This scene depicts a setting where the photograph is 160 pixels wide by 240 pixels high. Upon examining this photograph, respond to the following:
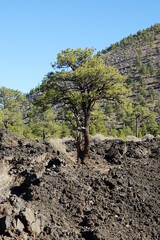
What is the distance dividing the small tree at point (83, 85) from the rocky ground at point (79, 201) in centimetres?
288

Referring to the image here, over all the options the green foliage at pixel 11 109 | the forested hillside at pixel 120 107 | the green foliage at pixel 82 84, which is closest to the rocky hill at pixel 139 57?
the forested hillside at pixel 120 107

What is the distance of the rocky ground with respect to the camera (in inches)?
319

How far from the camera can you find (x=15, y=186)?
12.4 m

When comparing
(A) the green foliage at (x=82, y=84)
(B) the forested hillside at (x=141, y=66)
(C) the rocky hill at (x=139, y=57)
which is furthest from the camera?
(C) the rocky hill at (x=139, y=57)

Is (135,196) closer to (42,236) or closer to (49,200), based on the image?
(49,200)

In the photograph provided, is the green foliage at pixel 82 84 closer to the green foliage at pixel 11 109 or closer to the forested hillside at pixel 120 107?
the forested hillside at pixel 120 107

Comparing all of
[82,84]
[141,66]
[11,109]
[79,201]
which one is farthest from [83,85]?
[141,66]

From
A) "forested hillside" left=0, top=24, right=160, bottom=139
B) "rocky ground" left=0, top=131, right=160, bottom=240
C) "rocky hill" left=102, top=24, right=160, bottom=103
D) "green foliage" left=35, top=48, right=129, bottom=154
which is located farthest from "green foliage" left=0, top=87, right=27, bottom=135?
"rocky hill" left=102, top=24, right=160, bottom=103

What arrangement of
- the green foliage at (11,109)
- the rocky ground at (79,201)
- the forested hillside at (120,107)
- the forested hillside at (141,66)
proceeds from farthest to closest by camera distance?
the forested hillside at (141,66) → the green foliage at (11,109) → the forested hillside at (120,107) → the rocky ground at (79,201)

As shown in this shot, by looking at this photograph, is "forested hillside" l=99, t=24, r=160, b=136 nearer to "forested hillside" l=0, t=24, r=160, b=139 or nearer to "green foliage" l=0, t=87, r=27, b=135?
"forested hillside" l=0, t=24, r=160, b=139

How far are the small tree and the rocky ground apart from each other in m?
2.88

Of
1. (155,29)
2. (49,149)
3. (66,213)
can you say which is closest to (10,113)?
(49,149)

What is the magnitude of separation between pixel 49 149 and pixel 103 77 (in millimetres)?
5316

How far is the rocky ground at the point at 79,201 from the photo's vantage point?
319 inches
